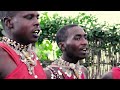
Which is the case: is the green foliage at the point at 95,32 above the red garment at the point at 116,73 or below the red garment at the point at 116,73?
above

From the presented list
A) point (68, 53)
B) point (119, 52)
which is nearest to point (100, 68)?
→ point (119, 52)

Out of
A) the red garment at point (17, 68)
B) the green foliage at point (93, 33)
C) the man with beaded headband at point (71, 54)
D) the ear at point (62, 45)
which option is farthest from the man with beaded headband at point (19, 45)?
the green foliage at point (93, 33)

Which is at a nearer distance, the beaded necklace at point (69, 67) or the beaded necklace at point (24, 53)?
the beaded necklace at point (24, 53)

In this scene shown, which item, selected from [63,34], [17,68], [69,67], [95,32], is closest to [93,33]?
[95,32]

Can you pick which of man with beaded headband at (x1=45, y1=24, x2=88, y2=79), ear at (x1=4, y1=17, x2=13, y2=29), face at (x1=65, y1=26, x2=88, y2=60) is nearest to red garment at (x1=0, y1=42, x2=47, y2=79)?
ear at (x1=4, y1=17, x2=13, y2=29)

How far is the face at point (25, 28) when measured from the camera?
4.96 feet

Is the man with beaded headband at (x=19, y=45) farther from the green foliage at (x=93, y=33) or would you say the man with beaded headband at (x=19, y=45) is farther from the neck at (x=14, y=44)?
the green foliage at (x=93, y=33)

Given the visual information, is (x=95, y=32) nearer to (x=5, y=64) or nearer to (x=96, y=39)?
(x=96, y=39)

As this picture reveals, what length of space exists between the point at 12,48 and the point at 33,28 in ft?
0.47

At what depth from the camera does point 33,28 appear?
1.51 meters

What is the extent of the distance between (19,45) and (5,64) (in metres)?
0.13

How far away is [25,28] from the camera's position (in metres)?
1.51

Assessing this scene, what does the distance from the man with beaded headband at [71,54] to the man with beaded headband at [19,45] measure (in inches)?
8.0

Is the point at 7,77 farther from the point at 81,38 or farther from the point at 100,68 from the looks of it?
the point at 100,68
